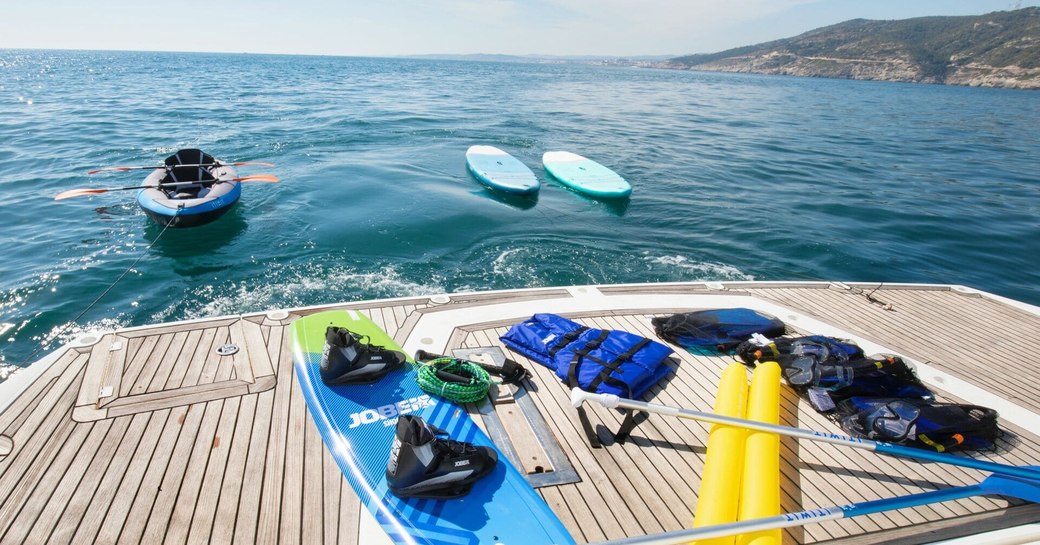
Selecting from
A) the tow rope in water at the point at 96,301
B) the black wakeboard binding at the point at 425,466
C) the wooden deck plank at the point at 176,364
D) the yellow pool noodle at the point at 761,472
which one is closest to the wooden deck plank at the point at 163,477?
the wooden deck plank at the point at 176,364

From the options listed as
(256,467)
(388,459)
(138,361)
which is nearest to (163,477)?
(256,467)

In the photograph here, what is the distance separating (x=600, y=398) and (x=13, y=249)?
52.8 feet

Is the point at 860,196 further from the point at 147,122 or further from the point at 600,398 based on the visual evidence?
the point at 147,122

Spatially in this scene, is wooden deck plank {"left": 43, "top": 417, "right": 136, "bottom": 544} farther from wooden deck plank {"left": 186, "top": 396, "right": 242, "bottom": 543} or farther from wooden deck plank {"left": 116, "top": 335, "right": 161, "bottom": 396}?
wooden deck plank {"left": 186, "top": 396, "right": 242, "bottom": 543}

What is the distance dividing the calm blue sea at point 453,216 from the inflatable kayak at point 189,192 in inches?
29.4

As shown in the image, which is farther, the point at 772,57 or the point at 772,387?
the point at 772,57

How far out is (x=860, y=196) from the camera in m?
18.9

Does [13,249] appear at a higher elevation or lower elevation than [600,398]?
lower

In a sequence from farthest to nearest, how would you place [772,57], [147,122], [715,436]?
1. [772,57]
2. [147,122]
3. [715,436]

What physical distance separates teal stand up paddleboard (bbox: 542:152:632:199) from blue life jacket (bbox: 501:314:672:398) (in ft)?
36.0

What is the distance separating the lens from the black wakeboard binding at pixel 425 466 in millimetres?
3826

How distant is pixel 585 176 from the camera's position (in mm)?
18172

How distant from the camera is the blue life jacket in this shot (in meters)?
5.41

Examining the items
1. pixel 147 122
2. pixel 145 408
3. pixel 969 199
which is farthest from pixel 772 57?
pixel 145 408
